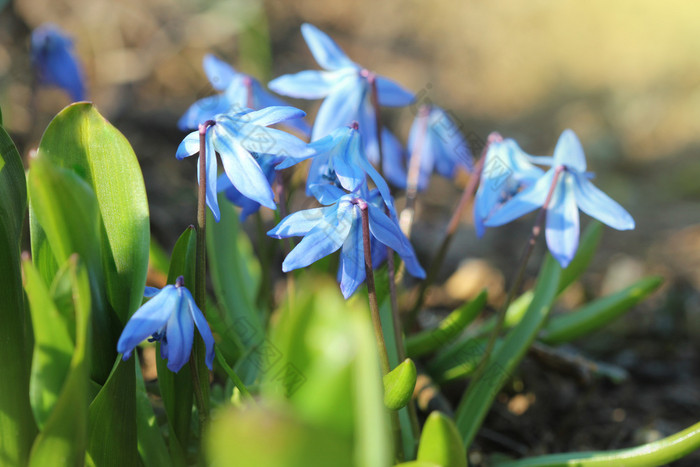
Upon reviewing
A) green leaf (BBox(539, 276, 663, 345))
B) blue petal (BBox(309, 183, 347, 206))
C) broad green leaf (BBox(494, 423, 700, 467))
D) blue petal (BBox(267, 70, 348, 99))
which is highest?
blue petal (BBox(267, 70, 348, 99))

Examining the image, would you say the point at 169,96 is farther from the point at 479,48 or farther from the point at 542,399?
the point at 542,399

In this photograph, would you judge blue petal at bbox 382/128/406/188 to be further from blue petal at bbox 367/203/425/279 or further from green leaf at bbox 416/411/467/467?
green leaf at bbox 416/411/467/467

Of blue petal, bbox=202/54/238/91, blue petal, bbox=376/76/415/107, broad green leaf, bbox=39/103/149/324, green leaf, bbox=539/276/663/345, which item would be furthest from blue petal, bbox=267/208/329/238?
green leaf, bbox=539/276/663/345

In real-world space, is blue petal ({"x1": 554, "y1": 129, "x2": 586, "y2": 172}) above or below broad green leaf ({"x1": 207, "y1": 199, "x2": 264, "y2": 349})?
above

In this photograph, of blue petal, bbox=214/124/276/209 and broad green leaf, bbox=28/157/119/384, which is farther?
blue petal, bbox=214/124/276/209

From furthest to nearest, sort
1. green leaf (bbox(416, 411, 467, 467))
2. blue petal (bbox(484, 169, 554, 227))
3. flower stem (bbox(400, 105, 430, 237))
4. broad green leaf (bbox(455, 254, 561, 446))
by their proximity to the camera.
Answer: flower stem (bbox(400, 105, 430, 237)) → broad green leaf (bbox(455, 254, 561, 446)) → blue petal (bbox(484, 169, 554, 227)) → green leaf (bbox(416, 411, 467, 467))

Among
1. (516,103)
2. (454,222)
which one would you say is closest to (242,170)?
(454,222)

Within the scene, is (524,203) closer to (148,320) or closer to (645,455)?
(645,455)

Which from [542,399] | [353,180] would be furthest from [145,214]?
[542,399]
